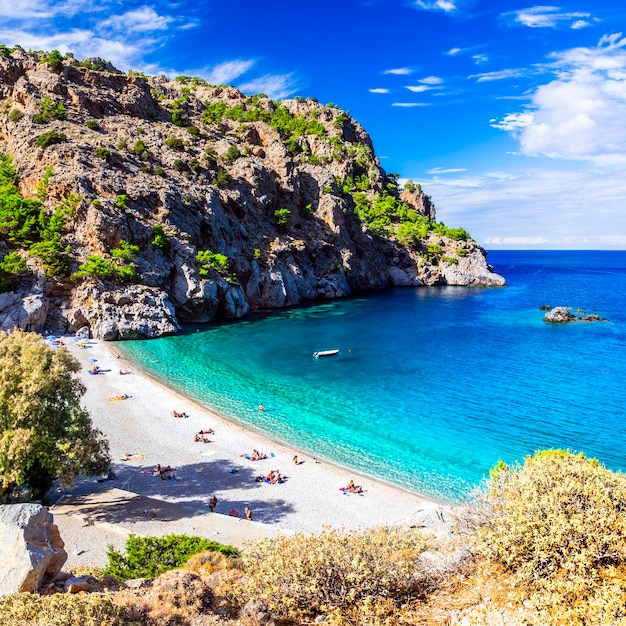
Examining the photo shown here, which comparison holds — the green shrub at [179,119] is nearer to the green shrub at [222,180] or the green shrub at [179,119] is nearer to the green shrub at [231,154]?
the green shrub at [231,154]

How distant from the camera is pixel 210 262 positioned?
178 feet

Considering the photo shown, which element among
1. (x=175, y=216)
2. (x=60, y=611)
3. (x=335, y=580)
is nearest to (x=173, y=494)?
(x=335, y=580)

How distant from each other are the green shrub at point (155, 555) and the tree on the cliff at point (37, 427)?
13.6 ft

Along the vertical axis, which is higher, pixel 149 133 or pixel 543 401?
pixel 149 133

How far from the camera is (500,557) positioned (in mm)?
8047

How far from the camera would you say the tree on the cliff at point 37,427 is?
14180 mm

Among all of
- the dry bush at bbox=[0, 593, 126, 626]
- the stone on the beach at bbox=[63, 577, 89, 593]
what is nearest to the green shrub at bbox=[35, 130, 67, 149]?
the stone on the beach at bbox=[63, 577, 89, 593]

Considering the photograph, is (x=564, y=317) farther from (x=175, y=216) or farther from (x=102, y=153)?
(x=102, y=153)

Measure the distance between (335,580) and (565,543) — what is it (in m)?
3.99

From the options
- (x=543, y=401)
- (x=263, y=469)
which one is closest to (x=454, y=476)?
(x=263, y=469)

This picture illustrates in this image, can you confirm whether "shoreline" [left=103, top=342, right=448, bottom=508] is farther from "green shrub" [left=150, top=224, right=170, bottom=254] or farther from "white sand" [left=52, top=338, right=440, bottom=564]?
"green shrub" [left=150, top=224, right=170, bottom=254]

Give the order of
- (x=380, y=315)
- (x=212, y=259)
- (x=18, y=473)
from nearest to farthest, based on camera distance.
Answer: (x=18, y=473)
(x=212, y=259)
(x=380, y=315)

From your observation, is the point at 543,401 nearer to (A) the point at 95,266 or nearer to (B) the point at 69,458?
(B) the point at 69,458

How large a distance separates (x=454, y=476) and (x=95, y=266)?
39909 mm
